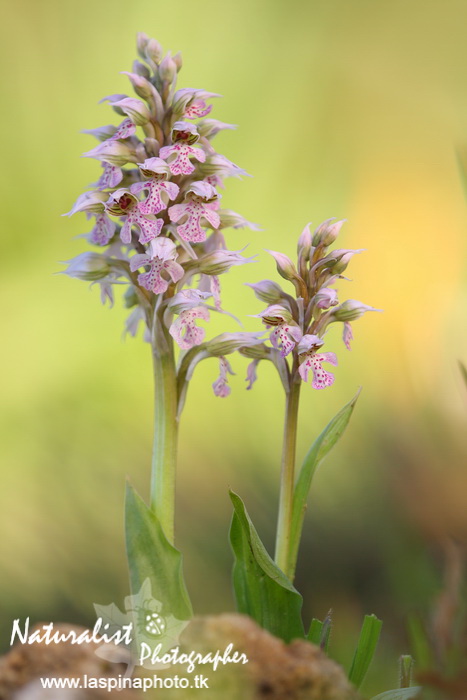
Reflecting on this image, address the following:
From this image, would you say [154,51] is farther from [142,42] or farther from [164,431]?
[164,431]

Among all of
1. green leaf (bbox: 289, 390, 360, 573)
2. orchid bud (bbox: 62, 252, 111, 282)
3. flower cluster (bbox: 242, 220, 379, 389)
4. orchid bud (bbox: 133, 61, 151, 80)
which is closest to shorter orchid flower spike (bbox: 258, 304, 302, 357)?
flower cluster (bbox: 242, 220, 379, 389)

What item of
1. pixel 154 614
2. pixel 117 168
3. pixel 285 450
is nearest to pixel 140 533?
pixel 154 614

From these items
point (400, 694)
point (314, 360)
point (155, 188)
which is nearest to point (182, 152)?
point (155, 188)

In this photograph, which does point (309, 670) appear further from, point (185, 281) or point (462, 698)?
point (185, 281)

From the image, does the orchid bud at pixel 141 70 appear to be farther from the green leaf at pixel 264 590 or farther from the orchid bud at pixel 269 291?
the green leaf at pixel 264 590

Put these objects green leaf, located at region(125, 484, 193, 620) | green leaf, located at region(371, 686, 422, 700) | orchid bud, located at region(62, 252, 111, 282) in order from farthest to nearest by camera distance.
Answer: orchid bud, located at region(62, 252, 111, 282) → green leaf, located at region(125, 484, 193, 620) → green leaf, located at region(371, 686, 422, 700)

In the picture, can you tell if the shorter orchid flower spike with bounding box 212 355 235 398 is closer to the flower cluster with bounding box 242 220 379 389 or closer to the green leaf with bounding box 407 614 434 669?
the flower cluster with bounding box 242 220 379 389

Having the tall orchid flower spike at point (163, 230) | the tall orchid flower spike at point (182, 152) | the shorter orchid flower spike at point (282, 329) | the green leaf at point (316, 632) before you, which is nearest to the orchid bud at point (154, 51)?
the tall orchid flower spike at point (163, 230)
